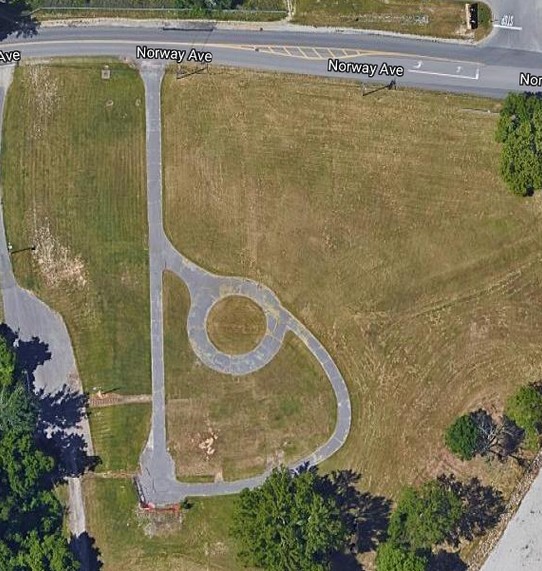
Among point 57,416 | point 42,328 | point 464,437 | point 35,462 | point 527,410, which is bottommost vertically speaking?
point 35,462

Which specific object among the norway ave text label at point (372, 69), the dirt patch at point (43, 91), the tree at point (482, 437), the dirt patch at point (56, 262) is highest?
the norway ave text label at point (372, 69)

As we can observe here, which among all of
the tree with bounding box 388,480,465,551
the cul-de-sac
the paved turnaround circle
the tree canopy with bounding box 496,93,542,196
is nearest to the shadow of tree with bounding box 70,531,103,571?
the cul-de-sac

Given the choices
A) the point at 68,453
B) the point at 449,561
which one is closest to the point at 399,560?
the point at 449,561

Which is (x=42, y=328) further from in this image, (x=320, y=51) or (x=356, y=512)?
(x=320, y=51)

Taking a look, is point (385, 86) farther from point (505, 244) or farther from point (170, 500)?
point (170, 500)

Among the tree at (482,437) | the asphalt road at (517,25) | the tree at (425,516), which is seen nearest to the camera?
the tree at (425,516)

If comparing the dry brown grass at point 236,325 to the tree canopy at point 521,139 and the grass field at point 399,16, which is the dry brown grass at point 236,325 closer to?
the tree canopy at point 521,139

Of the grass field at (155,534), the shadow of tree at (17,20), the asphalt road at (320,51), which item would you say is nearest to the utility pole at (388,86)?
the asphalt road at (320,51)
